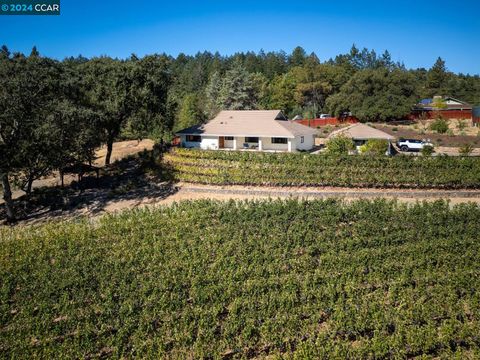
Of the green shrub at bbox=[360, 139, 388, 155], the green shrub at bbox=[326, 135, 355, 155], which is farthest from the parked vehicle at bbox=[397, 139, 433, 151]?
the green shrub at bbox=[326, 135, 355, 155]

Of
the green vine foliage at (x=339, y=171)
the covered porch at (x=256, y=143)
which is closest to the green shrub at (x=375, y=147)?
the covered porch at (x=256, y=143)

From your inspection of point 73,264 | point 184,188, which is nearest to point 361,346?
point 73,264

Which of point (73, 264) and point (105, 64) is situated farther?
point (105, 64)

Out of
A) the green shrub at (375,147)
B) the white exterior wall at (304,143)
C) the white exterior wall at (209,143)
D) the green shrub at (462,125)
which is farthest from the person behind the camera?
the green shrub at (462,125)

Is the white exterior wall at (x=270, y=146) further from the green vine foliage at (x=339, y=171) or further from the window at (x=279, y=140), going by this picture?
the green vine foliage at (x=339, y=171)

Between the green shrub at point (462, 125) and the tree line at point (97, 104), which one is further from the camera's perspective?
the green shrub at point (462, 125)

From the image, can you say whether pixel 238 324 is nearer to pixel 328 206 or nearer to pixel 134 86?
pixel 328 206

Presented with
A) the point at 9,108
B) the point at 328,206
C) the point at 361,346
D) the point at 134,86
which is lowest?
the point at 361,346
